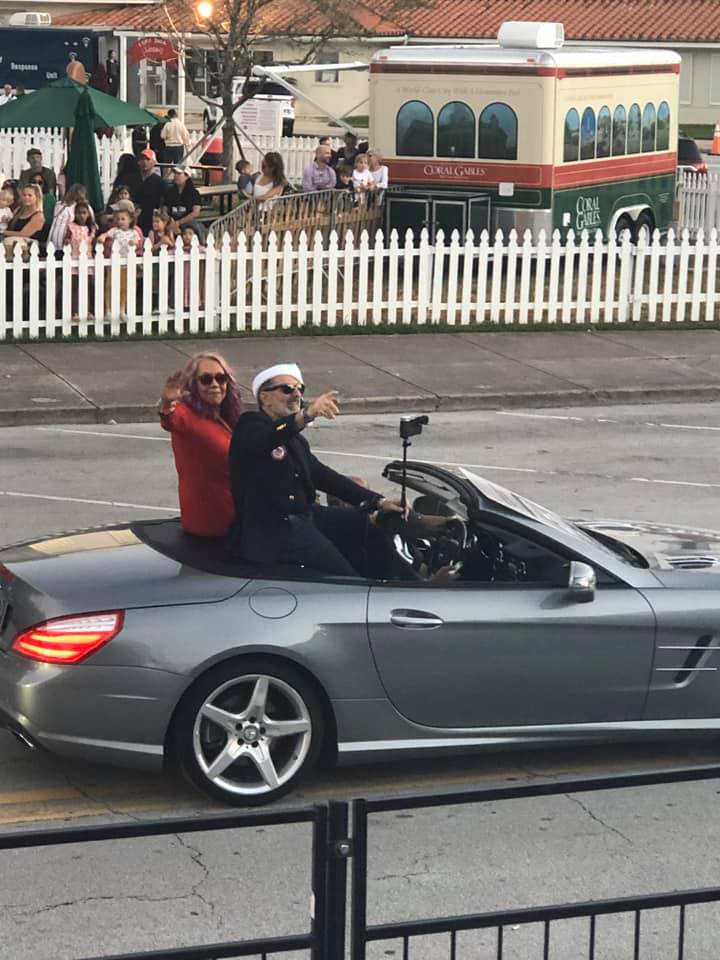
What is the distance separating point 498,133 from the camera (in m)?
24.3

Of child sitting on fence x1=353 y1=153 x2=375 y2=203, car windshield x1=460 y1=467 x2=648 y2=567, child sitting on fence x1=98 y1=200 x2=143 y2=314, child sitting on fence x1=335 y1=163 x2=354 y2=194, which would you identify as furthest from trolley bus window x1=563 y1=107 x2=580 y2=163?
car windshield x1=460 y1=467 x2=648 y2=567

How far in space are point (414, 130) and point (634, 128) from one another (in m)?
3.29

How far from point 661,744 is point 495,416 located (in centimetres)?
850

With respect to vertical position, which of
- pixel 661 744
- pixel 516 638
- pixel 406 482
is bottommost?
pixel 661 744

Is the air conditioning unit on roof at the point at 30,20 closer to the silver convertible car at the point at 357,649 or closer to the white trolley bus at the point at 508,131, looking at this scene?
the white trolley bus at the point at 508,131

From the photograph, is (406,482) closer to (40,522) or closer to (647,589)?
(647,589)

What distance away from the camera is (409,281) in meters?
19.5

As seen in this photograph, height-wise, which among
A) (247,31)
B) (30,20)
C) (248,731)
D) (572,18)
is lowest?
(248,731)

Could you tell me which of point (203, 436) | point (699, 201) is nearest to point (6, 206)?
point (699, 201)

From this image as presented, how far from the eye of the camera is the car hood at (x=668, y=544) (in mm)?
7723

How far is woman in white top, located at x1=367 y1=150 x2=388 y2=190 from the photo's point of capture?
24312mm

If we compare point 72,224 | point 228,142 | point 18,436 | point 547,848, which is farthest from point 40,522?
point 228,142

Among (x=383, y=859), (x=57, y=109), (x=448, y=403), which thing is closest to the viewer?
(x=383, y=859)

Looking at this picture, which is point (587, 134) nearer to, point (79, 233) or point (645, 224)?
point (645, 224)
